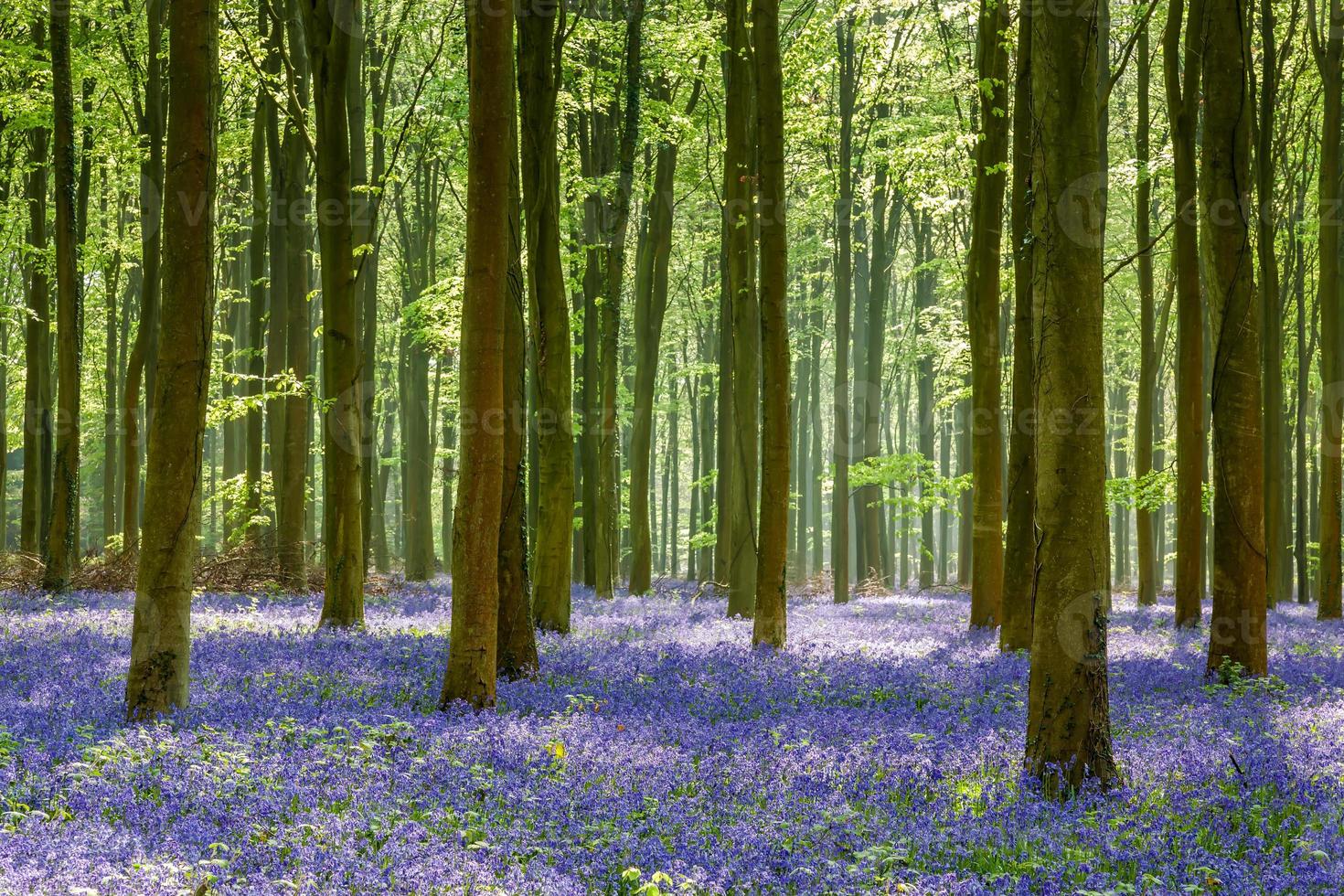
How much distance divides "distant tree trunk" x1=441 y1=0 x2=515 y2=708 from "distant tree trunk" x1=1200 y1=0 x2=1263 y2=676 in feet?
24.0

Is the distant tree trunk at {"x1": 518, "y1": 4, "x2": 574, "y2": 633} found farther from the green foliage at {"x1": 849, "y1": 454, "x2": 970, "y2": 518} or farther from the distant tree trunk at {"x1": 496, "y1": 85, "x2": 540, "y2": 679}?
the green foliage at {"x1": 849, "y1": 454, "x2": 970, "y2": 518}

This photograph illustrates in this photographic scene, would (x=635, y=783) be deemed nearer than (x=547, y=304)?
Yes

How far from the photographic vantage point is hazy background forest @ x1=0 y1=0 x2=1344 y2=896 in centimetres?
547

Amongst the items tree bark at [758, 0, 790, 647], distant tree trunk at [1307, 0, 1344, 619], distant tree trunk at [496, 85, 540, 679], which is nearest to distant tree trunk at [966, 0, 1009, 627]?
tree bark at [758, 0, 790, 647]

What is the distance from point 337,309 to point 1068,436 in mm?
9270

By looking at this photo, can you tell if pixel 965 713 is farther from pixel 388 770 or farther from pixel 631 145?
pixel 631 145

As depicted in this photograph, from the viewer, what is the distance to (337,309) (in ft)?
42.0

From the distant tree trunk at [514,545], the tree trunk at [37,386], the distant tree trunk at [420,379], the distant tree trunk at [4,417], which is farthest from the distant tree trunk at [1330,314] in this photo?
the distant tree trunk at [4,417]

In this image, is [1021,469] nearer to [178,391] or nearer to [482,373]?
[482,373]

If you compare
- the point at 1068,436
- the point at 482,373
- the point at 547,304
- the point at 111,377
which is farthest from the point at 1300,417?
the point at 111,377

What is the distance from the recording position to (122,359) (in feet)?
113

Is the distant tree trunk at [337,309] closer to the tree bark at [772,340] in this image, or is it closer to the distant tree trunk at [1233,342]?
the tree bark at [772,340]

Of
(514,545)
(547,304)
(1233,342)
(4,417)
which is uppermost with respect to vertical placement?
(547,304)

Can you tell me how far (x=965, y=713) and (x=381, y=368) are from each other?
119 ft
